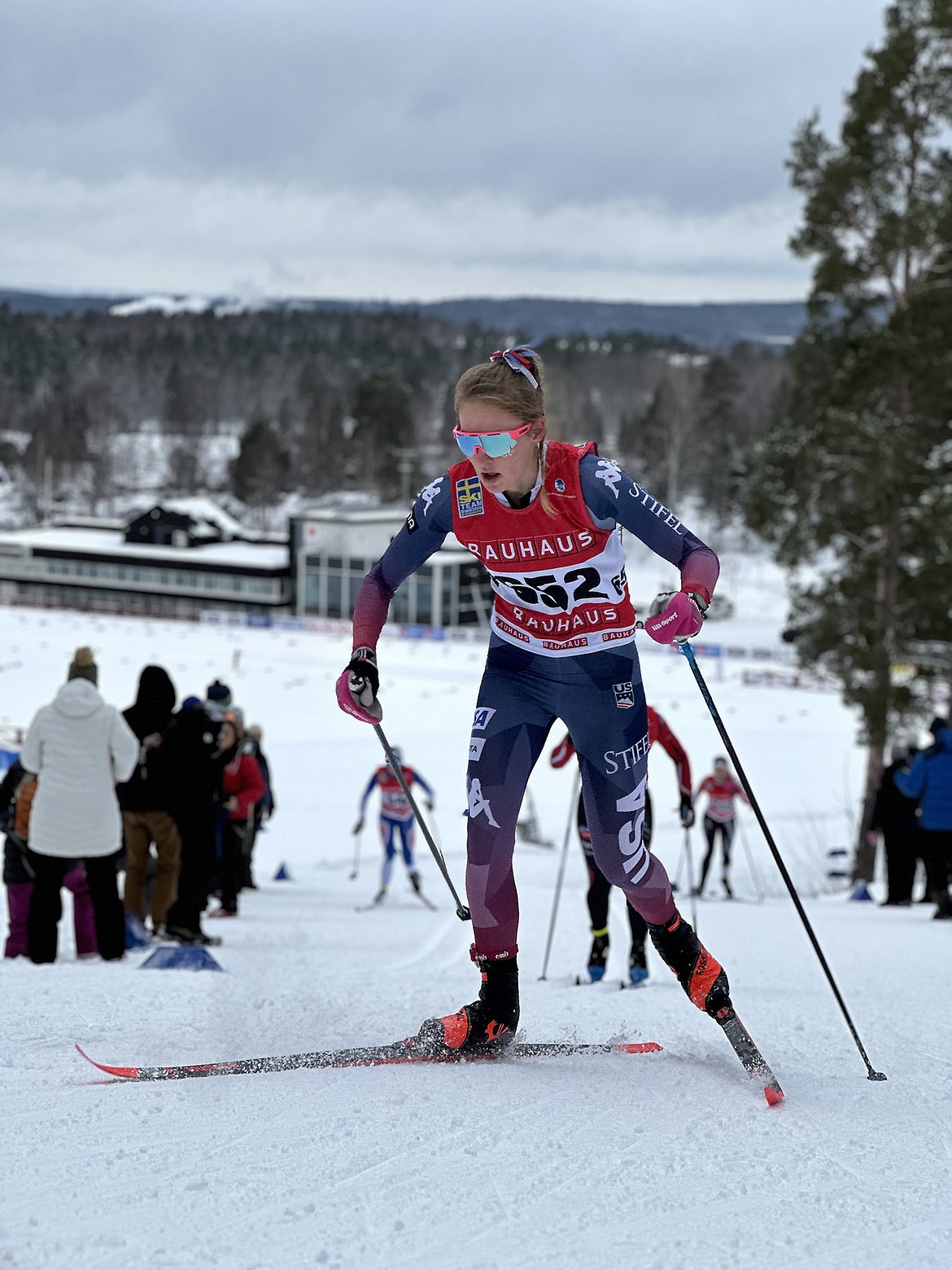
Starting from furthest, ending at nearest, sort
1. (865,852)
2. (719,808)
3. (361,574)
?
(361,574), (865,852), (719,808)

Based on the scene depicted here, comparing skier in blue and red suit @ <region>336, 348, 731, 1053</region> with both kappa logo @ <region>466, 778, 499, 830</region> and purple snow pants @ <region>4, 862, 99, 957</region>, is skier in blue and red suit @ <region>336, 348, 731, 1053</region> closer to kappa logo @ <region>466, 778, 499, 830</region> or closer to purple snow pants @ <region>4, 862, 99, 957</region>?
kappa logo @ <region>466, 778, 499, 830</region>

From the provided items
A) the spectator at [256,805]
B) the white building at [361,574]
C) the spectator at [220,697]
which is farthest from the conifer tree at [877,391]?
the white building at [361,574]

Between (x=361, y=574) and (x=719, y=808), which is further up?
(x=719, y=808)

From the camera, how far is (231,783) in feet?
29.9

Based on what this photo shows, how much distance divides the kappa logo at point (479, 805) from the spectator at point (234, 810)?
5361 millimetres

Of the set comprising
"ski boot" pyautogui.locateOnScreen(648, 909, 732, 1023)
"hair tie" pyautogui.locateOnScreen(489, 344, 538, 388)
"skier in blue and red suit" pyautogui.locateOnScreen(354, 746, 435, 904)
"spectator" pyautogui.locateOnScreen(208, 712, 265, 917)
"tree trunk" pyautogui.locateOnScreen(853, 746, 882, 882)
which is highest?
"hair tie" pyautogui.locateOnScreen(489, 344, 538, 388)

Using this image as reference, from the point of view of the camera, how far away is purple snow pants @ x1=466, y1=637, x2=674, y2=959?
3553mm

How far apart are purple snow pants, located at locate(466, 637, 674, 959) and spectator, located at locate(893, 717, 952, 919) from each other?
6.13 m

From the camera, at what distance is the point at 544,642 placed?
3576 mm

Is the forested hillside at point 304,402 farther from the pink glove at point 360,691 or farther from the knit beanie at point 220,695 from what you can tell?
the pink glove at point 360,691

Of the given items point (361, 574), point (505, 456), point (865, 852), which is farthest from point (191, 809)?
point (361, 574)

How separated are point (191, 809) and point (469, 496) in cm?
400

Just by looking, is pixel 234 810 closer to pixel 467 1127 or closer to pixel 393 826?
pixel 393 826

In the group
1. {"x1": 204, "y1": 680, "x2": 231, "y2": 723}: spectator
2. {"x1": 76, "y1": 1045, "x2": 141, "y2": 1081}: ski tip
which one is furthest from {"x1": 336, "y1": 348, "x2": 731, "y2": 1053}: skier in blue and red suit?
{"x1": 204, "y1": 680, "x2": 231, "y2": 723}: spectator
